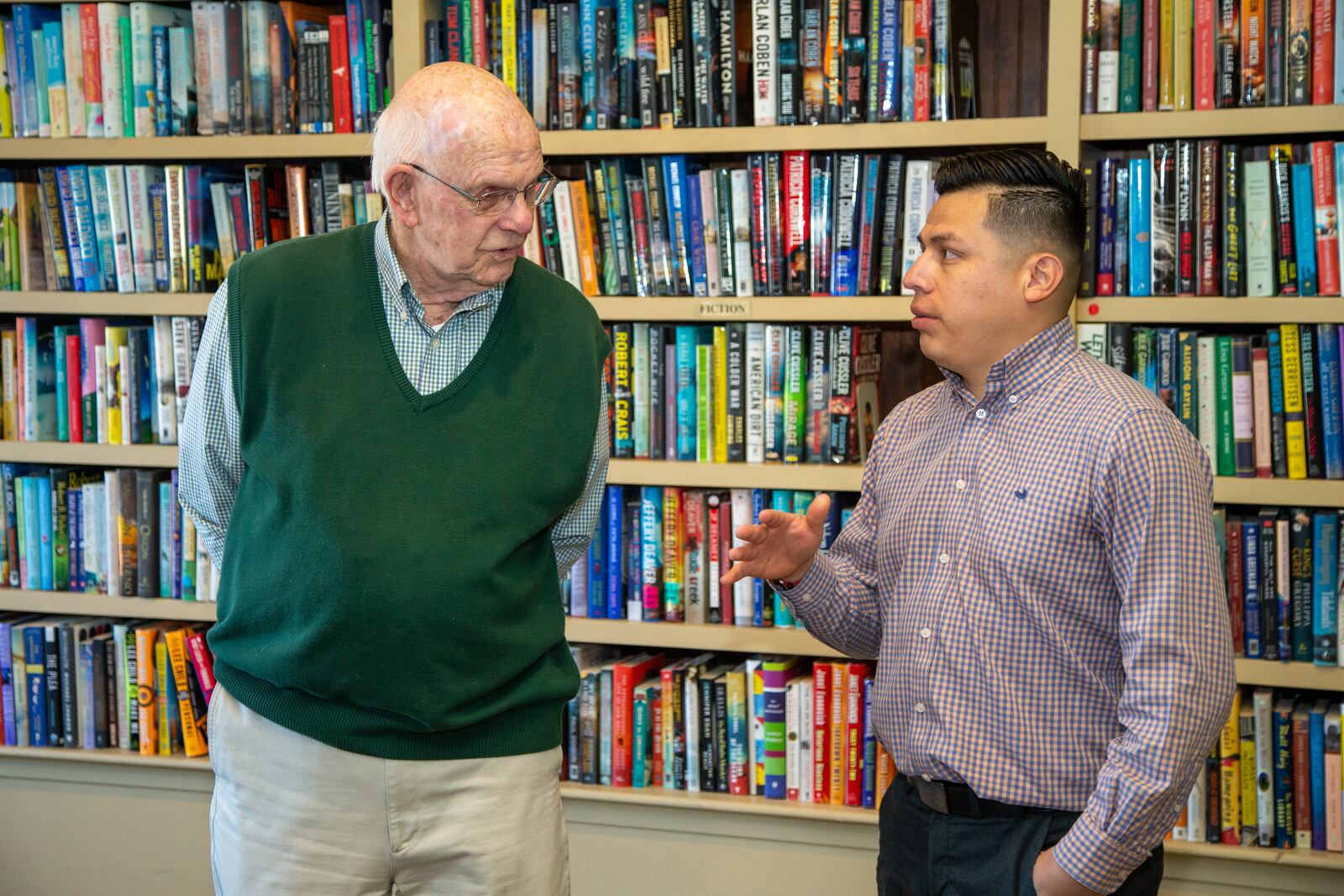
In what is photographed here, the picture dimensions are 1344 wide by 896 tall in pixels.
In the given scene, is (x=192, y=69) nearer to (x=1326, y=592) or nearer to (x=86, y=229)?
(x=86, y=229)

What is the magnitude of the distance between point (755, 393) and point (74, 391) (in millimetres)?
1472

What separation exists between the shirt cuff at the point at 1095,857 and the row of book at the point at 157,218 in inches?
72.3

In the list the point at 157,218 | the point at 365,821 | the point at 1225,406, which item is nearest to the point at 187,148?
the point at 157,218

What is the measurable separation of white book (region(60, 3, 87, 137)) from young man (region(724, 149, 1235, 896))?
1.92m

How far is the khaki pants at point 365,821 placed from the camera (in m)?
1.55

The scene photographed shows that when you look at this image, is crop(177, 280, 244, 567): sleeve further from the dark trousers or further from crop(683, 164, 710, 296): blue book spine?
crop(683, 164, 710, 296): blue book spine

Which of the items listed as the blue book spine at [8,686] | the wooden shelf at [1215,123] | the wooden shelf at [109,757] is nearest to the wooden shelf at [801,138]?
the wooden shelf at [1215,123]

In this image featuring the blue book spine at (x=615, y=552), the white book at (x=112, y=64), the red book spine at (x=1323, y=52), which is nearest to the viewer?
the red book spine at (x=1323, y=52)

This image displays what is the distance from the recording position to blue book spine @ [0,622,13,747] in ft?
9.37

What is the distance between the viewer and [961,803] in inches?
62.4

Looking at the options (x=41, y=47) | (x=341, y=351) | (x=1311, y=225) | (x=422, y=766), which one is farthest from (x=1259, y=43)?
(x=41, y=47)

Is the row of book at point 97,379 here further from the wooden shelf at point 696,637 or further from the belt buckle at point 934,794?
the belt buckle at point 934,794

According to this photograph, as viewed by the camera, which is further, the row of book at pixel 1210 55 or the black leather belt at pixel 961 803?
the row of book at pixel 1210 55

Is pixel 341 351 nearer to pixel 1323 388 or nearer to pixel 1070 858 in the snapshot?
pixel 1070 858
